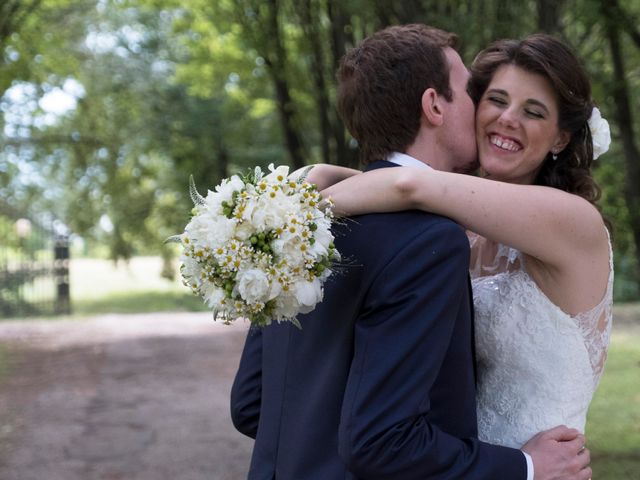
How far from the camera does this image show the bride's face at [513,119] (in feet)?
8.61

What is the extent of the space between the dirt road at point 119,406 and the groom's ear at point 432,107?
5.22 metres

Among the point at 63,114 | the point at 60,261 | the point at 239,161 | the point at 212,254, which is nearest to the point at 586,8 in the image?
the point at 212,254

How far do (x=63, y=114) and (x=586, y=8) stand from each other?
75.5 feet

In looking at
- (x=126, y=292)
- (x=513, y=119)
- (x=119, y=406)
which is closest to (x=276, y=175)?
(x=513, y=119)

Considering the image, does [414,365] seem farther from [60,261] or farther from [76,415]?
[60,261]

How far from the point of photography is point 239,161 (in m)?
24.9

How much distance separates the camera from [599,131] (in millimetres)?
2820

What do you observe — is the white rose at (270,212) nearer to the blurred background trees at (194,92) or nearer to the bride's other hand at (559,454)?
the bride's other hand at (559,454)

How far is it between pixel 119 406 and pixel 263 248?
785cm

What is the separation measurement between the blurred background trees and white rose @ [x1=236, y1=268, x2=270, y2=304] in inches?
251

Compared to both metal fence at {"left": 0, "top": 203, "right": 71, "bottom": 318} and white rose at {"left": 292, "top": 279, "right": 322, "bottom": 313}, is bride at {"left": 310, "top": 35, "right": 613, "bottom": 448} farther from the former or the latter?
metal fence at {"left": 0, "top": 203, "right": 71, "bottom": 318}

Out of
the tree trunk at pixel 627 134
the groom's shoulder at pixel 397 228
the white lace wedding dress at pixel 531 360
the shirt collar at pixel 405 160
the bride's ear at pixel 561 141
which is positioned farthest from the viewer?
the tree trunk at pixel 627 134

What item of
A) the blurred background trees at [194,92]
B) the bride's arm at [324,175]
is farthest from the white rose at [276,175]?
the blurred background trees at [194,92]

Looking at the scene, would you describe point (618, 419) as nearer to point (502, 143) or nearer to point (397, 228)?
point (502, 143)
